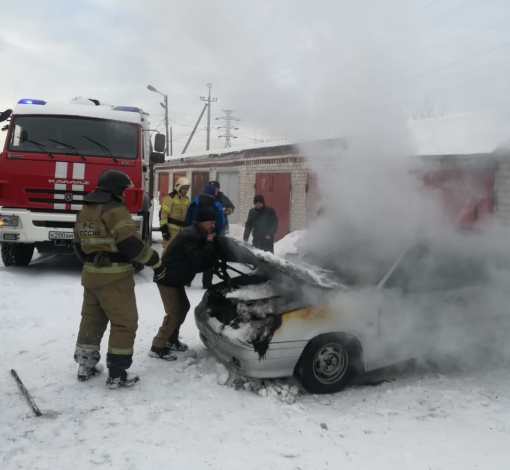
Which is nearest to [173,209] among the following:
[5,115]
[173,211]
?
[173,211]

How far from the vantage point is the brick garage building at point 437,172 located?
7533 mm

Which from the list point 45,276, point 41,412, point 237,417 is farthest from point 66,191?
point 237,417

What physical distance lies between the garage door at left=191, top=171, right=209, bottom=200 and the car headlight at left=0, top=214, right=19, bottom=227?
13.6 m

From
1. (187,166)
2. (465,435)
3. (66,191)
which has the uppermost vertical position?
(187,166)

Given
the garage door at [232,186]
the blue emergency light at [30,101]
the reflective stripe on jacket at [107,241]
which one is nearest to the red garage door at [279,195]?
the garage door at [232,186]

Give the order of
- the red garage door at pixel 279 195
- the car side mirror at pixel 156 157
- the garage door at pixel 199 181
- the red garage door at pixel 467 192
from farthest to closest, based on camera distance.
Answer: the garage door at pixel 199 181, the red garage door at pixel 279 195, the car side mirror at pixel 156 157, the red garage door at pixel 467 192

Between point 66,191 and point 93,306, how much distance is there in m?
4.28

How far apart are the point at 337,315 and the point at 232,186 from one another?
14.1 metres

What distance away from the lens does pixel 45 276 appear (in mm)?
8172

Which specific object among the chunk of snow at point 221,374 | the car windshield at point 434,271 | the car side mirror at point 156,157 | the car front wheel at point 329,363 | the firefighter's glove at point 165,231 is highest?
the car side mirror at point 156,157

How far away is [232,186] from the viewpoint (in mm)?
17828

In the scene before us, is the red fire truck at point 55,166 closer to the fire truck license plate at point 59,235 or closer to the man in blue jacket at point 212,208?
the fire truck license plate at point 59,235

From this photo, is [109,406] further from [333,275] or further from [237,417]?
[333,275]

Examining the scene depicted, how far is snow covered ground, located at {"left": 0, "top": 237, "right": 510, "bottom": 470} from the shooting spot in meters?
3.03
